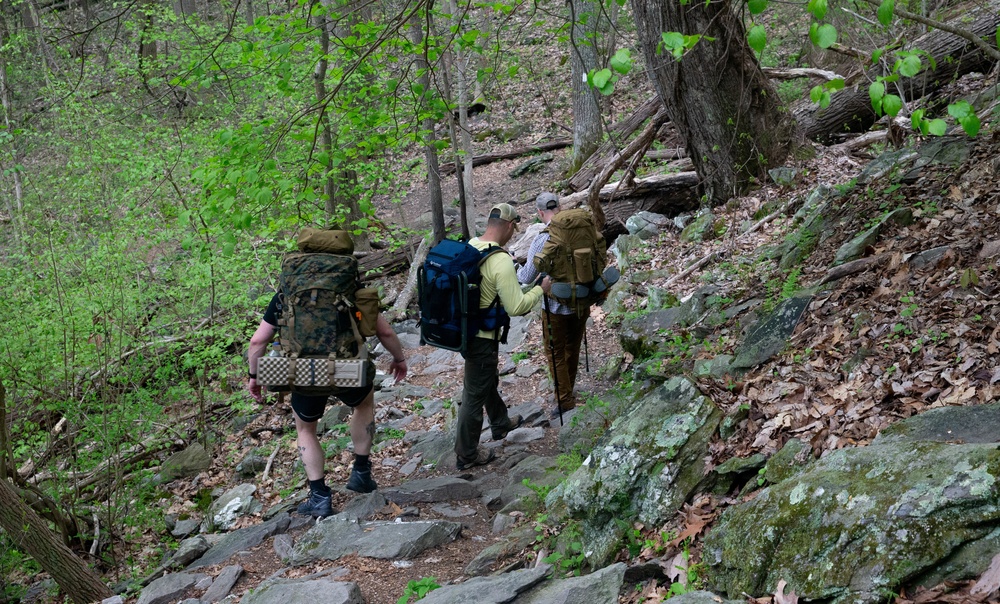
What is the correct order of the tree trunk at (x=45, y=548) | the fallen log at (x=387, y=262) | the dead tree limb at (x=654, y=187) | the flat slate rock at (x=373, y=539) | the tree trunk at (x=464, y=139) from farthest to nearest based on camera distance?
1. the fallen log at (x=387, y=262)
2. the dead tree limb at (x=654, y=187)
3. the tree trunk at (x=464, y=139)
4. the tree trunk at (x=45, y=548)
5. the flat slate rock at (x=373, y=539)

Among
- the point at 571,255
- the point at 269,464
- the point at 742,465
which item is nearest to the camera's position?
the point at 742,465

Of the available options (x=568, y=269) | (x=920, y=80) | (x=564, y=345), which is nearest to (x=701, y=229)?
(x=920, y=80)

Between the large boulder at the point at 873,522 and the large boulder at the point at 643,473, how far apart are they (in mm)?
644

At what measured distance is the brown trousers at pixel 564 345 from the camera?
6.96 metres

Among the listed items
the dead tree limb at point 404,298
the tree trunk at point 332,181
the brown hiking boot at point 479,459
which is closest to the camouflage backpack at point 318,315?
the brown hiking boot at point 479,459

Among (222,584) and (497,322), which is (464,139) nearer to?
(497,322)

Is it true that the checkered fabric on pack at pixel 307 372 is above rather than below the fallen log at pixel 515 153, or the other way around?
below

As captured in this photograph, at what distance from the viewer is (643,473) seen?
4.39 meters

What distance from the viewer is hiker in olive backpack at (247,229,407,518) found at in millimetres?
5496

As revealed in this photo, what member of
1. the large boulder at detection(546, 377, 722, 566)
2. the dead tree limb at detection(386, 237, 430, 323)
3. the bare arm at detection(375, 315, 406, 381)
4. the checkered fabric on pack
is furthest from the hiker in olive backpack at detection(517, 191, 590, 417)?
the dead tree limb at detection(386, 237, 430, 323)

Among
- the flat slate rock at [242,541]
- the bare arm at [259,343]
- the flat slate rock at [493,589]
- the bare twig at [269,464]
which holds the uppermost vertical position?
the bare arm at [259,343]

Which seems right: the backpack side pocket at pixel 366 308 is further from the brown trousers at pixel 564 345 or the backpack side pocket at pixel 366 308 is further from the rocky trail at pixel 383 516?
the brown trousers at pixel 564 345

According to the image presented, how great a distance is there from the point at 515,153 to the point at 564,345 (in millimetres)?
12171

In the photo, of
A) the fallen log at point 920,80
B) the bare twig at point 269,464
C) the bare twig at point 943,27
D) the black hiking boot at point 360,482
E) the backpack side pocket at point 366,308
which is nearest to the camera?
the bare twig at point 943,27
